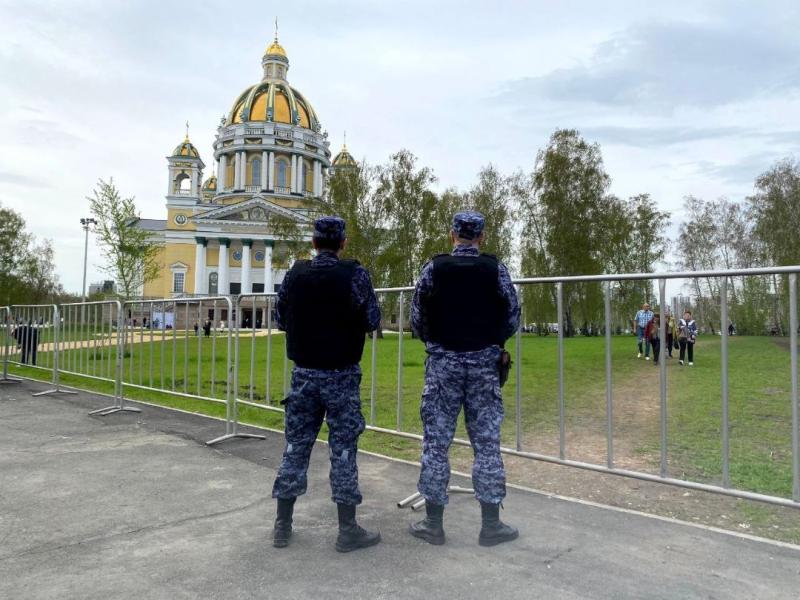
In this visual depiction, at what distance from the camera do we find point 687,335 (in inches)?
181

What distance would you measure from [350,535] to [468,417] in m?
1.09

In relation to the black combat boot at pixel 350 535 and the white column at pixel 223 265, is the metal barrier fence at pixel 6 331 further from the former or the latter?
the white column at pixel 223 265

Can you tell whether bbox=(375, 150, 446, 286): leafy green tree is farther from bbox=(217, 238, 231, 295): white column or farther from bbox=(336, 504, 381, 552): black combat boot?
bbox=(217, 238, 231, 295): white column

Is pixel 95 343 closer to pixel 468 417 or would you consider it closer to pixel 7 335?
pixel 7 335

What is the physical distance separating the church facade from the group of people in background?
70424 mm

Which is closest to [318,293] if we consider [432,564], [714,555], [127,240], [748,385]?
[432,564]

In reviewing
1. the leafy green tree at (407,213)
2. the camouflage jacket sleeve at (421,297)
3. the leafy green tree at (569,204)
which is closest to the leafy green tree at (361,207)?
the leafy green tree at (407,213)

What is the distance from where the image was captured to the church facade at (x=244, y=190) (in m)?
77.3

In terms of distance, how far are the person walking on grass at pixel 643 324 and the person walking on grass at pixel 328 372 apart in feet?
7.16

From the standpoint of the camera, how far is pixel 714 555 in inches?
136

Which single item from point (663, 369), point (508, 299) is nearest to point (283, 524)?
point (508, 299)

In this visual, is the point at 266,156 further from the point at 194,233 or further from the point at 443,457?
the point at 443,457

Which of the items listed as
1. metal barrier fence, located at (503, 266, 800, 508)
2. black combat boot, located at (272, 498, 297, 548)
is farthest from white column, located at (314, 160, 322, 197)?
black combat boot, located at (272, 498, 297, 548)

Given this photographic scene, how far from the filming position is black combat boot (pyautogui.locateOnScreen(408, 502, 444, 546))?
12.0ft
